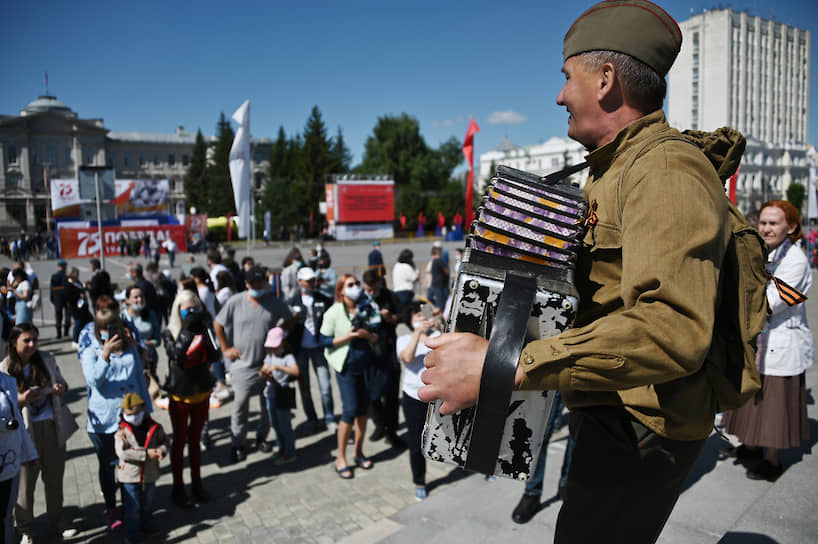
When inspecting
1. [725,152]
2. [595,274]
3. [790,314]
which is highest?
[725,152]

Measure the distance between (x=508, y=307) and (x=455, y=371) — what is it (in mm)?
200

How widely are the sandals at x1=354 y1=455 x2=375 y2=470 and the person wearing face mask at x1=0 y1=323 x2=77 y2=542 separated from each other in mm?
3025

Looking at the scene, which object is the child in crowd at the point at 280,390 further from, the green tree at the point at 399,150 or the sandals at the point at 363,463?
the green tree at the point at 399,150

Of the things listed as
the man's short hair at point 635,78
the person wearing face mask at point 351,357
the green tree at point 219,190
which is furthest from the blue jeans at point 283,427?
the green tree at point 219,190

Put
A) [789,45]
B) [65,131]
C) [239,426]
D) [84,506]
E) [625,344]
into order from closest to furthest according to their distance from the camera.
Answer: [625,344], [84,506], [239,426], [65,131], [789,45]

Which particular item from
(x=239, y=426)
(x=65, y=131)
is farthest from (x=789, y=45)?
(x=239, y=426)

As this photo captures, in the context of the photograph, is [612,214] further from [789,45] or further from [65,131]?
[789,45]

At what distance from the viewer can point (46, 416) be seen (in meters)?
5.10

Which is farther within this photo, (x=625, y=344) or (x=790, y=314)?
(x=790, y=314)

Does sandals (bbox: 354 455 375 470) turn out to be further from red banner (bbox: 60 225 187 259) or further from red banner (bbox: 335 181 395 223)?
red banner (bbox: 335 181 395 223)

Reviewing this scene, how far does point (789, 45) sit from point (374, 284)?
137144 millimetres

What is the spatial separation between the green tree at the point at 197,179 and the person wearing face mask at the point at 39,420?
76858 millimetres

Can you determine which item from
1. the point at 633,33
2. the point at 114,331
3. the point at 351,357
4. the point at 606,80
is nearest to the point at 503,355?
the point at 606,80

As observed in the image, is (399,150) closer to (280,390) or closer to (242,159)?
(242,159)
